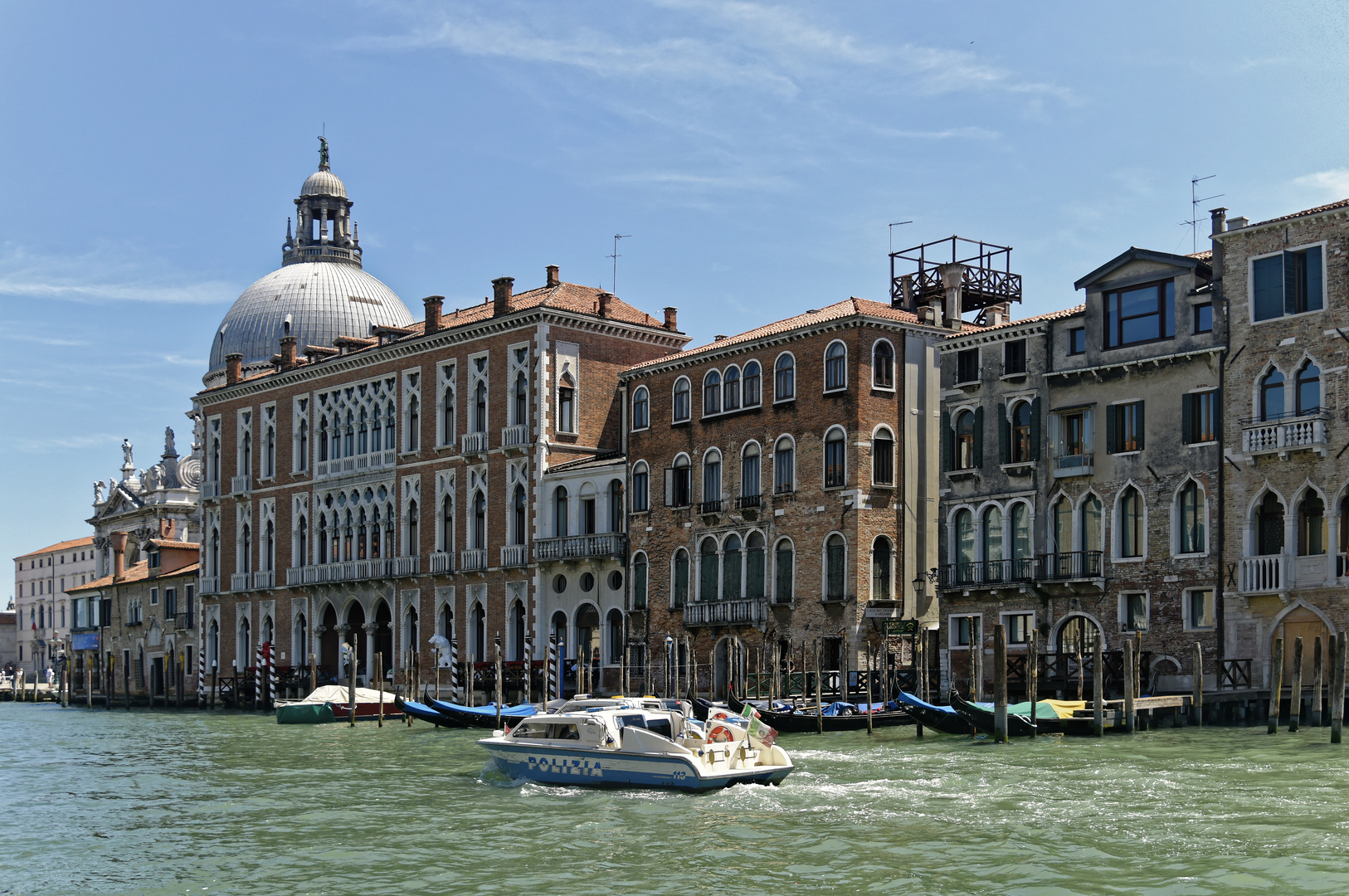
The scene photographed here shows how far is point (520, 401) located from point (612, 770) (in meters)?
26.6

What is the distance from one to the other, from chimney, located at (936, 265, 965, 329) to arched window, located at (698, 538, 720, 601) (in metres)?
8.36

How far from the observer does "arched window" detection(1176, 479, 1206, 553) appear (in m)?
35.2

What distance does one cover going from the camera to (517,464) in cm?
5075

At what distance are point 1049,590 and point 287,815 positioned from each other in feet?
66.1

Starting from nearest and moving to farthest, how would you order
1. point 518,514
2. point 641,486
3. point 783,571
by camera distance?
point 783,571 < point 641,486 < point 518,514

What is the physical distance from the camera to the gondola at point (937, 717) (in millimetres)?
32406

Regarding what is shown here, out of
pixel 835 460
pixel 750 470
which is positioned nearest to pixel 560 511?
pixel 750 470

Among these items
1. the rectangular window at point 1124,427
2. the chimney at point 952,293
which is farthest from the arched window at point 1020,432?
the chimney at point 952,293

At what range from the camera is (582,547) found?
158 ft

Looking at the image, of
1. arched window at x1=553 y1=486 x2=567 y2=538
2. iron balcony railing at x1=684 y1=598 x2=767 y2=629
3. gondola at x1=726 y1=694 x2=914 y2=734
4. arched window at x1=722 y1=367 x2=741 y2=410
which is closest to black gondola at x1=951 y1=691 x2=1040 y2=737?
gondola at x1=726 y1=694 x2=914 y2=734

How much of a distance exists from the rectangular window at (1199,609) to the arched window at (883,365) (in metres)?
9.61

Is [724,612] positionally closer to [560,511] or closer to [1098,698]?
[560,511]

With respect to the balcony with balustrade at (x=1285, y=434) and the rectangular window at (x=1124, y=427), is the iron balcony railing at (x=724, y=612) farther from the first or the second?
the balcony with balustrade at (x=1285, y=434)

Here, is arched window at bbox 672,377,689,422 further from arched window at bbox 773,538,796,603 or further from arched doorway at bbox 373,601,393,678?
arched doorway at bbox 373,601,393,678
